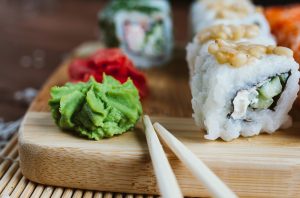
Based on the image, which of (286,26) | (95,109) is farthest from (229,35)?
(95,109)

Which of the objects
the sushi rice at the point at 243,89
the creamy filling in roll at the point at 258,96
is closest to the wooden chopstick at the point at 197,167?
the sushi rice at the point at 243,89

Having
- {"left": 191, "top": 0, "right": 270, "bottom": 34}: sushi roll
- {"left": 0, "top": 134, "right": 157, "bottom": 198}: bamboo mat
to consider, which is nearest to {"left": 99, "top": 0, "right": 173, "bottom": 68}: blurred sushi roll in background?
{"left": 191, "top": 0, "right": 270, "bottom": 34}: sushi roll

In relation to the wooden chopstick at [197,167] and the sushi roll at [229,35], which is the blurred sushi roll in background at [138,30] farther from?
the wooden chopstick at [197,167]

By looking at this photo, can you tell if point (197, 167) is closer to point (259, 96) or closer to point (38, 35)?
point (259, 96)

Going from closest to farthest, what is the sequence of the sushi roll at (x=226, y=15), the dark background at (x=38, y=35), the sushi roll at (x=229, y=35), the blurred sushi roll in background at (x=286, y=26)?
the sushi roll at (x=229, y=35), the blurred sushi roll in background at (x=286, y=26), the sushi roll at (x=226, y=15), the dark background at (x=38, y=35)

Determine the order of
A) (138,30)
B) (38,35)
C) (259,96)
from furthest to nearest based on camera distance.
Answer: (38,35) → (138,30) → (259,96)

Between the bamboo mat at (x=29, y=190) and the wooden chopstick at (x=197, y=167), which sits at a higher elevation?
the wooden chopstick at (x=197, y=167)

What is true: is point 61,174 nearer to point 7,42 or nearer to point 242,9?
point 242,9

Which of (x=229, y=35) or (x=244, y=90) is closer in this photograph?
(x=244, y=90)
